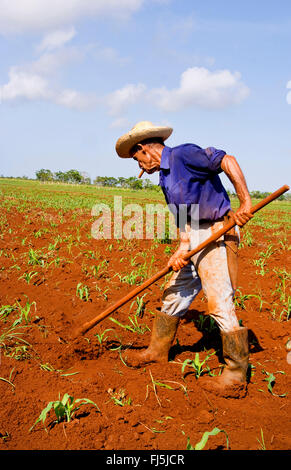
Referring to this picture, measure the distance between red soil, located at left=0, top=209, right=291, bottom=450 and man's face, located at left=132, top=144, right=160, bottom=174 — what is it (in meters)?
1.56

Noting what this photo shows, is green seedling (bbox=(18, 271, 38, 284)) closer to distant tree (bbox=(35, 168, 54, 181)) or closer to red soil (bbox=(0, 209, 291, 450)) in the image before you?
A: red soil (bbox=(0, 209, 291, 450))

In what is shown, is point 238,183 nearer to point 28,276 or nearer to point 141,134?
point 141,134

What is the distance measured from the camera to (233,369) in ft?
8.91

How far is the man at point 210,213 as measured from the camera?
2.53 meters

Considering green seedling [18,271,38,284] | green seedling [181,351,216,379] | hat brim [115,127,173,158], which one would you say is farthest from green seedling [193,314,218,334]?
green seedling [18,271,38,284]

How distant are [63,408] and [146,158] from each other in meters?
1.84

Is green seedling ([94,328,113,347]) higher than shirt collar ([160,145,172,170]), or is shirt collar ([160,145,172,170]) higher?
shirt collar ([160,145,172,170])

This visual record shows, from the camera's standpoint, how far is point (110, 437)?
2160 mm

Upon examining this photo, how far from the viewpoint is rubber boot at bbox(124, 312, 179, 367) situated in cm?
306

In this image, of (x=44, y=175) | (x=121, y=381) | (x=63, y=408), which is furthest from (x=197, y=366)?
(x=44, y=175)

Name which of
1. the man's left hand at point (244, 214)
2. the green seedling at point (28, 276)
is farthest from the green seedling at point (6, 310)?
the man's left hand at point (244, 214)

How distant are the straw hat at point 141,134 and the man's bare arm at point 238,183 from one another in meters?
0.59

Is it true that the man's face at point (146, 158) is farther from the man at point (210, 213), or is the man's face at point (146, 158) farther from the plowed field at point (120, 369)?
the plowed field at point (120, 369)
